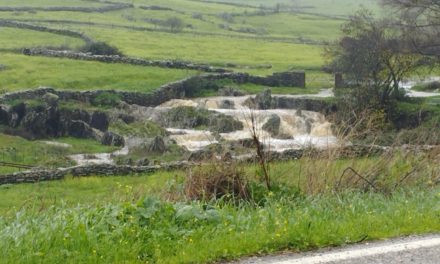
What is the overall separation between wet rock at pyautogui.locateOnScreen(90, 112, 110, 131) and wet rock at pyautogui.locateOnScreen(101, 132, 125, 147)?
112 inches

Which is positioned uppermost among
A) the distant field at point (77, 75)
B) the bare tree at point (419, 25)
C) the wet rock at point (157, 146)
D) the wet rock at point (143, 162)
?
the bare tree at point (419, 25)

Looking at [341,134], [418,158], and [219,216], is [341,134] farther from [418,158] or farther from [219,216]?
[219,216]

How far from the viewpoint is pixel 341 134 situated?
11750 mm

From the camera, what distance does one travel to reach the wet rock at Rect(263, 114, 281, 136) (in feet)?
118

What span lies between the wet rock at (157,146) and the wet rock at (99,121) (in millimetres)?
5698

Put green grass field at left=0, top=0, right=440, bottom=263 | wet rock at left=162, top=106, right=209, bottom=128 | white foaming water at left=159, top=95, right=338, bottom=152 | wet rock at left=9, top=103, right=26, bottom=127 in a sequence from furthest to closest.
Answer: wet rock at left=162, top=106, right=209, bottom=128, wet rock at left=9, top=103, right=26, bottom=127, white foaming water at left=159, top=95, right=338, bottom=152, green grass field at left=0, top=0, right=440, bottom=263

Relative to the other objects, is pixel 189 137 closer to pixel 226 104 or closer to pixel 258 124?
pixel 258 124

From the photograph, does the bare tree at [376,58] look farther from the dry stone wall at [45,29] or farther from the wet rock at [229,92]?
the dry stone wall at [45,29]

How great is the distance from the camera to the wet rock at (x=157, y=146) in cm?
3117

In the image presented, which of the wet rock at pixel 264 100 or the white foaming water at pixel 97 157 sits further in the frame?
the wet rock at pixel 264 100

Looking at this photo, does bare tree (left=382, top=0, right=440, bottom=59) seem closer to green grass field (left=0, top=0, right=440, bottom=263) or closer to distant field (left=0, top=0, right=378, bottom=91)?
distant field (left=0, top=0, right=378, bottom=91)

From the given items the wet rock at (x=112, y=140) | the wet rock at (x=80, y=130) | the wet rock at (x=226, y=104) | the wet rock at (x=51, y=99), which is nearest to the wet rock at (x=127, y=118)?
the wet rock at (x=80, y=130)

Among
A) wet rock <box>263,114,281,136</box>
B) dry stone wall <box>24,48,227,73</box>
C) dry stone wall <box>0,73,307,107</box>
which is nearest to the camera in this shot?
wet rock <box>263,114,281,136</box>

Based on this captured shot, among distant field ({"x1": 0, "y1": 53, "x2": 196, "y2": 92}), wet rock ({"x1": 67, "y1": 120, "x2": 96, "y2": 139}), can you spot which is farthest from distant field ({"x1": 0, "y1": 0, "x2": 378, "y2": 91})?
wet rock ({"x1": 67, "y1": 120, "x2": 96, "y2": 139})
